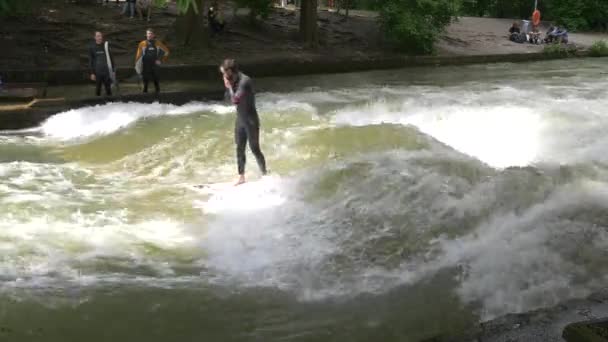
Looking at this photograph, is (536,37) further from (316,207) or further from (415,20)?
(316,207)

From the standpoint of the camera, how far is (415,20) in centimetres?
2314

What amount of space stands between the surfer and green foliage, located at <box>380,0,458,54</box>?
15.3 metres

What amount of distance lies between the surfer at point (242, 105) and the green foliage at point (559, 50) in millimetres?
21040

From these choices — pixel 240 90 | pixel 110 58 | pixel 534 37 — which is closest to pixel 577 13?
pixel 534 37

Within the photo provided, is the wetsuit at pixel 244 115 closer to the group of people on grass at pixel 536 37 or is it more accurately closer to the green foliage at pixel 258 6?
Result: the green foliage at pixel 258 6

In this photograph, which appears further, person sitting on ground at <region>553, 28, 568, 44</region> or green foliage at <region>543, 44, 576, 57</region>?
person sitting on ground at <region>553, 28, 568, 44</region>

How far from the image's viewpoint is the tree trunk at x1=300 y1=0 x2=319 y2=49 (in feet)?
75.5

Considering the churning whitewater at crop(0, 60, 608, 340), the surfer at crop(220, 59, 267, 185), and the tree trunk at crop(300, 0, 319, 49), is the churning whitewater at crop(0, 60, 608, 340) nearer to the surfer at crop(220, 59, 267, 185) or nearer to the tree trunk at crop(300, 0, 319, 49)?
the surfer at crop(220, 59, 267, 185)

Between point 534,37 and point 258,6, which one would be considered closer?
point 258,6

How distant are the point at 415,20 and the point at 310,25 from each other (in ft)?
12.5

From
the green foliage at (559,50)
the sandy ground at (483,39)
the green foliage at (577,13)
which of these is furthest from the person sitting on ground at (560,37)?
the green foliage at (577,13)

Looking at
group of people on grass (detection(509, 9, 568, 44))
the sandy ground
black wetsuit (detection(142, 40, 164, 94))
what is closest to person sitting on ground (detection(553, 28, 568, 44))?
group of people on grass (detection(509, 9, 568, 44))

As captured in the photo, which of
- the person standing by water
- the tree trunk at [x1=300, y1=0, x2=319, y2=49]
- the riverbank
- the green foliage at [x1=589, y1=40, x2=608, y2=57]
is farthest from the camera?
the green foliage at [x1=589, y1=40, x2=608, y2=57]

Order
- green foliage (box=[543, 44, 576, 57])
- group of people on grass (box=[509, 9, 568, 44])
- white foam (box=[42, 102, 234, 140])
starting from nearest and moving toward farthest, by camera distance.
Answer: white foam (box=[42, 102, 234, 140]), green foliage (box=[543, 44, 576, 57]), group of people on grass (box=[509, 9, 568, 44])
